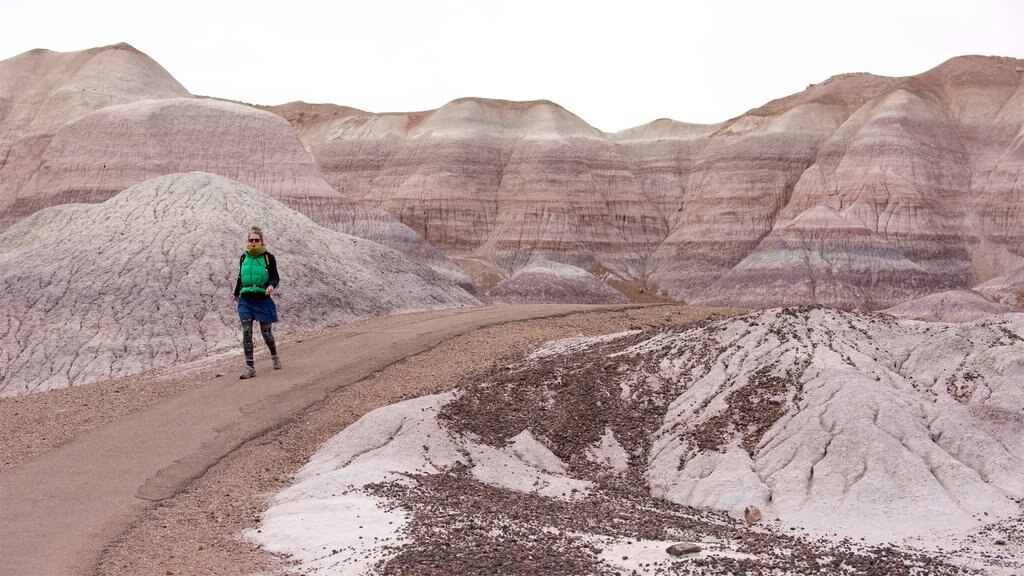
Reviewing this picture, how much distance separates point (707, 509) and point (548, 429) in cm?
267

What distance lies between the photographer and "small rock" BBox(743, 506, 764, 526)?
32.7 ft

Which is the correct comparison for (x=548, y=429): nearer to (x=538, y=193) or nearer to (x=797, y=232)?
(x=797, y=232)

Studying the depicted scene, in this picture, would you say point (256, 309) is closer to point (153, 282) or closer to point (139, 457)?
point (139, 457)

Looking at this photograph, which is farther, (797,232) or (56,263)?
(797,232)

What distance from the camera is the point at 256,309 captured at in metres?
14.8

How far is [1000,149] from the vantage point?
64812mm

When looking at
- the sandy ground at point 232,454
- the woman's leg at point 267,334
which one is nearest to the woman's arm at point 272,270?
the woman's leg at point 267,334

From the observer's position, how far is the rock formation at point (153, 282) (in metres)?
24.5

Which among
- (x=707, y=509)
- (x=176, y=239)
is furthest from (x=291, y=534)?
(x=176, y=239)

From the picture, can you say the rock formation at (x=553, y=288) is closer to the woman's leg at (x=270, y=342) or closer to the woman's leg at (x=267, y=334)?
the woman's leg at (x=270, y=342)

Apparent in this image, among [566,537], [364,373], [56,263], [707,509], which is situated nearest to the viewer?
[566,537]

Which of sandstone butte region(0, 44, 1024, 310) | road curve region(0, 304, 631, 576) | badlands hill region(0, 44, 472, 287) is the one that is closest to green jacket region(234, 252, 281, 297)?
road curve region(0, 304, 631, 576)

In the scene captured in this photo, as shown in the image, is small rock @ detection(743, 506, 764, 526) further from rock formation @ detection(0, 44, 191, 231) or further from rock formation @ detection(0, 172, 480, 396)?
rock formation @ detection(0, 44, 191, 231)

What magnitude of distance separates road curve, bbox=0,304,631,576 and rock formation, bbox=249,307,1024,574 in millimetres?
1317
